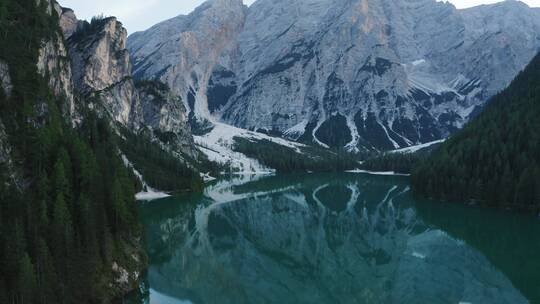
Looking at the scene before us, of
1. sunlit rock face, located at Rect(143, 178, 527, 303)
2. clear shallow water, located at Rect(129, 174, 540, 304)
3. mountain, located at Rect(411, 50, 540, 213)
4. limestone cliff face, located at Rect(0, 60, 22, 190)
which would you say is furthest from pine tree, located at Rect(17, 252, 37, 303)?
mountain, located at Rect(411, 50, 540, 213)

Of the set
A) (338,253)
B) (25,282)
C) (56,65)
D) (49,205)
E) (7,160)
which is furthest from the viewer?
(56,65)

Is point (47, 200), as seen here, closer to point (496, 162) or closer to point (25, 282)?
point (25, 282)

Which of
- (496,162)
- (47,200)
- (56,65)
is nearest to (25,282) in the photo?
(47,200)

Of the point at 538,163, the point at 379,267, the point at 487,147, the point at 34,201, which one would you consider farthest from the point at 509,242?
the point at 34,201

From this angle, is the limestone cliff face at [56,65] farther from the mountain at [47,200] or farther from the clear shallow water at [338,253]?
the clear shallow water at [338,253]

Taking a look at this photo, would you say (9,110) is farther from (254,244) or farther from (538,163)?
(538,163)
